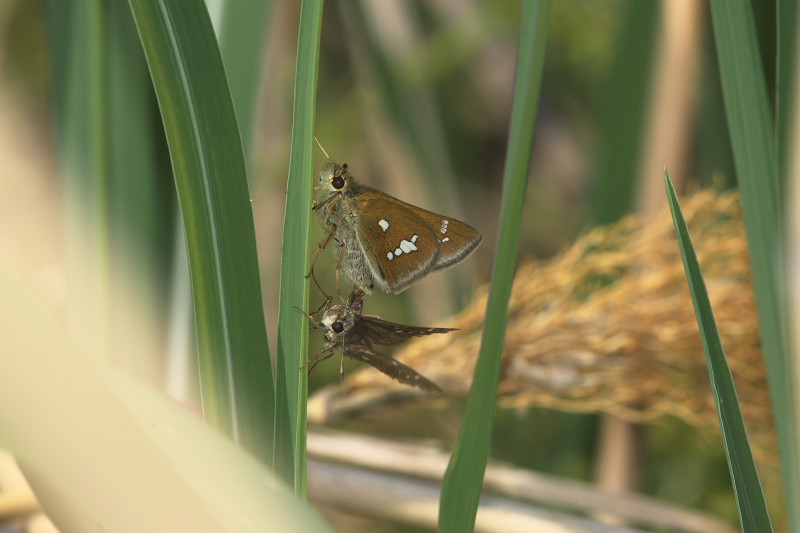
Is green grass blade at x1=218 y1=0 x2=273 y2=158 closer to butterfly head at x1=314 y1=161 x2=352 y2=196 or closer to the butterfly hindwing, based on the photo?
butterfly head at x1=314 y1=161 x2=352 y2=196

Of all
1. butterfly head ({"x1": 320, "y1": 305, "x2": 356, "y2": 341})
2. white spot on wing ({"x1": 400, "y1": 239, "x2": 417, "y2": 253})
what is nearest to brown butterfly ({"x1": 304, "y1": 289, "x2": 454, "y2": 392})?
butterfly head ({"x1": 320, "y1": 305, "x2": 356, "y2": 341})

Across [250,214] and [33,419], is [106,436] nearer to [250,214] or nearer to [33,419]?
[33,419]

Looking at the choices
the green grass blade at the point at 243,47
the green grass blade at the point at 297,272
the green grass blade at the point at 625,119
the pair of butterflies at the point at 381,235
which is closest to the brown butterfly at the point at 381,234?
the pair of butterflies at the point at 381,235

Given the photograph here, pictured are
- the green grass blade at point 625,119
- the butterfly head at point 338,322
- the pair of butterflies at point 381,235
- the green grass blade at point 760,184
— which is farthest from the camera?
the green grass blade at point 625,119

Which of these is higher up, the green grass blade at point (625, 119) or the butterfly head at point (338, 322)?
the green grass blade at point (625, 119)

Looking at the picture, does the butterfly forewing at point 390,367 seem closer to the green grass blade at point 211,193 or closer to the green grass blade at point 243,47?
the green grass blade at point 211,193
